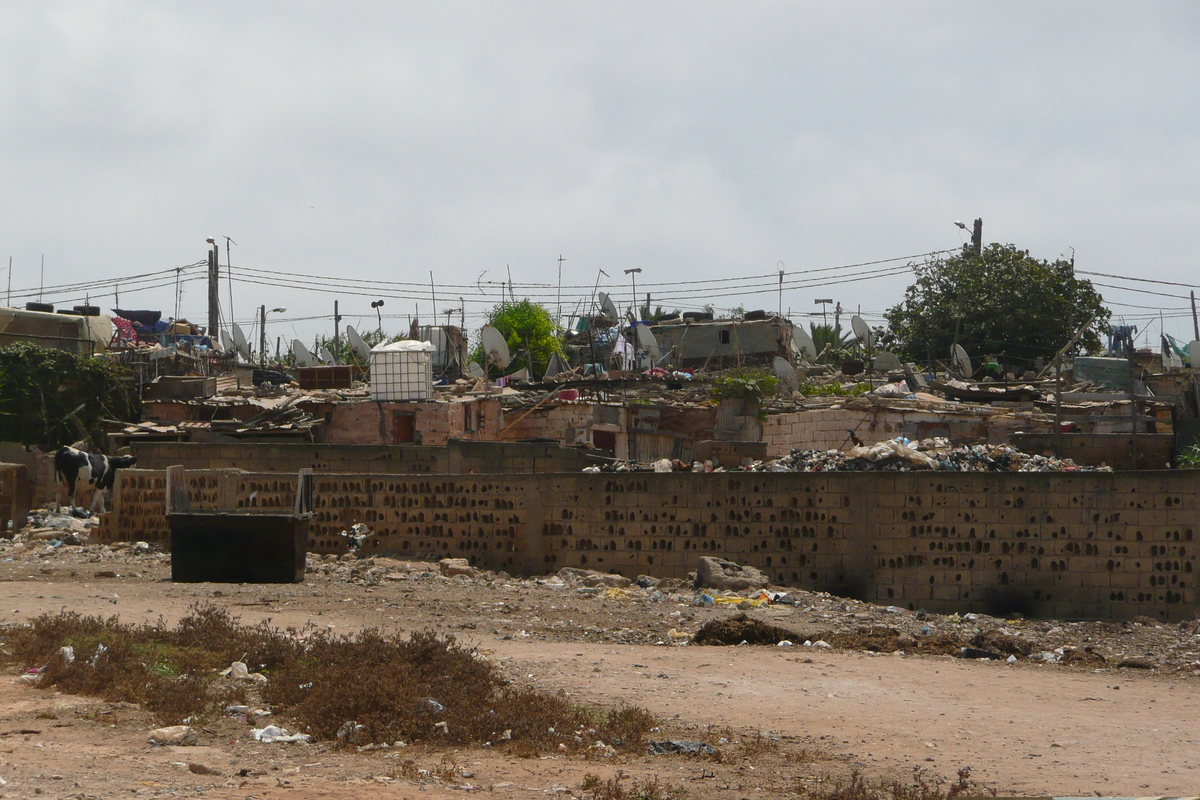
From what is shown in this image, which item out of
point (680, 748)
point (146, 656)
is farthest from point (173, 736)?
point (680, 748)

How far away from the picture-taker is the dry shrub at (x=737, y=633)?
11.4 meters

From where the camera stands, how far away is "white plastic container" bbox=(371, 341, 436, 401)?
25.2 metres

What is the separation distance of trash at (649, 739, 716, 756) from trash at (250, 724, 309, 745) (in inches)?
70.7

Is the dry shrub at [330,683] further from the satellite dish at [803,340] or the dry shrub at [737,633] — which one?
the satellite dish at [803,340]

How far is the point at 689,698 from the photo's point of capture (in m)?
8.81

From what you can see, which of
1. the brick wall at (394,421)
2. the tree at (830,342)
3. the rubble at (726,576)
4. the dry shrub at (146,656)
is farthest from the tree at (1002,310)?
the dry shrub at (146,656)

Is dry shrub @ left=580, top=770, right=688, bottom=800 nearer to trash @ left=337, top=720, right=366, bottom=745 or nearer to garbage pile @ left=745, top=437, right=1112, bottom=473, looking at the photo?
trash @ left=337, top=720, right=366, bottom=745

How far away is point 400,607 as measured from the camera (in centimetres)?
1291

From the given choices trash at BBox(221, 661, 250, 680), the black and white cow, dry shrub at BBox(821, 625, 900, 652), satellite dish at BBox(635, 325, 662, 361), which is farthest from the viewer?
satellite dish at BBox(635, 325, 662, 361)

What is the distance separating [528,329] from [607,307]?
9.63m

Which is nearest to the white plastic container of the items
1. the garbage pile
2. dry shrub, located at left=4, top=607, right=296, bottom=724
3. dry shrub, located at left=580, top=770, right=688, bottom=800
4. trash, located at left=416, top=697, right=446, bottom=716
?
the garbage pile

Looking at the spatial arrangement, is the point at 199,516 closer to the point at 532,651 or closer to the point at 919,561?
the point at 532,651

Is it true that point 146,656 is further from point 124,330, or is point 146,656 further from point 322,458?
point 124,330

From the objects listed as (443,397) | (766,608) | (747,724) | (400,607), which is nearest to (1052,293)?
(443,397)
